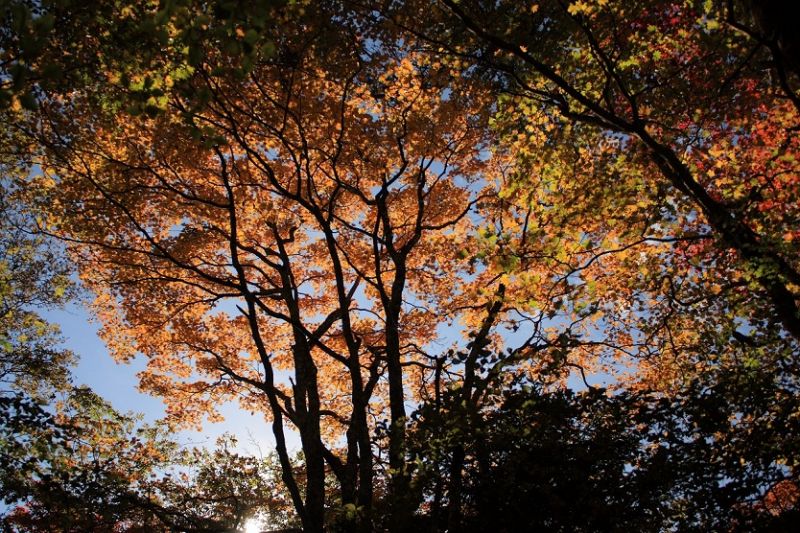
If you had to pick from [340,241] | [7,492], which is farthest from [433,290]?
[7,492]

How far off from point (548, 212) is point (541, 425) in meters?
3.35

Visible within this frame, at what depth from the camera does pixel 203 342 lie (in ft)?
52.0

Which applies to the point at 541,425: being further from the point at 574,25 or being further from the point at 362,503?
the point at 574,25

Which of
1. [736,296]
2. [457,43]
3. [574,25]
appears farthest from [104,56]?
[736,296]

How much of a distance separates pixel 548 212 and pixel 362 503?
578 cm

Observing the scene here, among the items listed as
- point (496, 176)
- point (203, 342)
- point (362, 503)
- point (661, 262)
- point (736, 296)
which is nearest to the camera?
point (362, 503)

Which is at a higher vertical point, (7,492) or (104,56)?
(104,56)

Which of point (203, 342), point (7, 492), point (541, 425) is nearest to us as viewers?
point (541, 425)

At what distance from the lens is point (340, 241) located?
15438 millimetres

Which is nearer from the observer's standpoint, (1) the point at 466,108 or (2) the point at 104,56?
(2) the point at 104,56


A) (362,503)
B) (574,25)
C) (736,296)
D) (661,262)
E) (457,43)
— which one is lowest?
(362,503)

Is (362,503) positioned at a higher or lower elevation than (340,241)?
lower

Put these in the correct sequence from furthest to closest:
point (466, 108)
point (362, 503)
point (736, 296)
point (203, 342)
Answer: point (203, 342) → point (466, 108) → point (736, 296) → point (362, 503)

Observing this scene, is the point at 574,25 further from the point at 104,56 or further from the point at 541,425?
the point at 104,56
